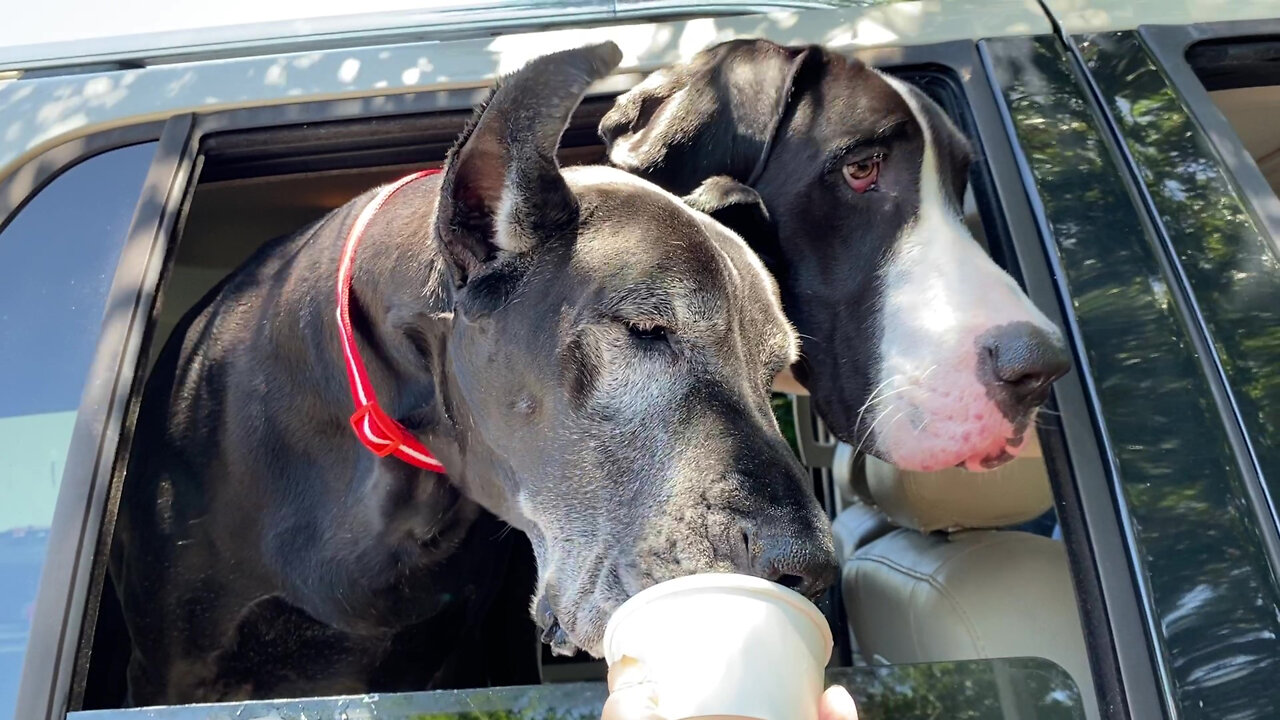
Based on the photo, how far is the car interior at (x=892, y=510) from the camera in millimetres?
1802

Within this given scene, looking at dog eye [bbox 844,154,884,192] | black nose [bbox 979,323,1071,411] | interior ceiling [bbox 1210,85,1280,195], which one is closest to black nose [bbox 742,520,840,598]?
black nose [bbox 979,323,1071,411]

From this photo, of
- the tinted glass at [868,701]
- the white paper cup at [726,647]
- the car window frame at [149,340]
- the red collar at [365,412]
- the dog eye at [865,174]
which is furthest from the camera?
the dog eye at [865,174]

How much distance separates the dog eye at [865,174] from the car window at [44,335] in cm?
126

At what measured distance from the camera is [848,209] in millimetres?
2152

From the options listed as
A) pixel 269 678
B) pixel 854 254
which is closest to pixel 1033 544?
pixel 854 254

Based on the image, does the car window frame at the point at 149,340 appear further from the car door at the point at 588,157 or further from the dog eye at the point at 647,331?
the dog eye at the point at 647,331

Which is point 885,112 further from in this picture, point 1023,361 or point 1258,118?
point 1258,118

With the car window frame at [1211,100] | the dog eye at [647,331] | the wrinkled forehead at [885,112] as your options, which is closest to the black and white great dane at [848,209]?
the wrinkled forehead at [885,112]

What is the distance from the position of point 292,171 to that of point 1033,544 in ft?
5.01

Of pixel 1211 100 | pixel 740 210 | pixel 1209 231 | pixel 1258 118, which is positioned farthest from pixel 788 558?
pixel 1258 118

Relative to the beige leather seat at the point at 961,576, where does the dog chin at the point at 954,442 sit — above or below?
above

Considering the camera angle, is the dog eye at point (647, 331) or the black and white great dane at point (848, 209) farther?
the black and white great dane at point (848, 209)

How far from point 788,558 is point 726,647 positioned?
368 mm

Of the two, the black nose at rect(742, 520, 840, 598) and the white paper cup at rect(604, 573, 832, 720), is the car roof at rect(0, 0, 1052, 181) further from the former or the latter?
the white paper cup at rect(604, 573, 832, 720)
